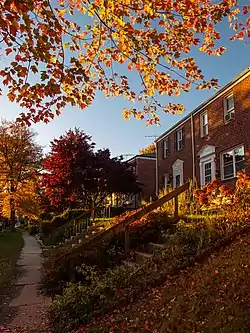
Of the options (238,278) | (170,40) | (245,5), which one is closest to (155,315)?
(238,278)

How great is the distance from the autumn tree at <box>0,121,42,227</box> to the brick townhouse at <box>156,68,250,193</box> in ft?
53.6

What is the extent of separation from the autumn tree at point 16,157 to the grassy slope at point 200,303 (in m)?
29.9

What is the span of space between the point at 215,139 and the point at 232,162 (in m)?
1.97

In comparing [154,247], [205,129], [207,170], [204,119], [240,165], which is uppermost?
[204,119]

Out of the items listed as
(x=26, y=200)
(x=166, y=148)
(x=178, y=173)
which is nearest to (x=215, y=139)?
(x=178, y=173)

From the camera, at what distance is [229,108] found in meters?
17.5

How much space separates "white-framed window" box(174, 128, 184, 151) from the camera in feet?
76.2

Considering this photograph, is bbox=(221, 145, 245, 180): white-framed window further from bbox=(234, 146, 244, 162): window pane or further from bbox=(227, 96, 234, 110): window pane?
bbox=(227, 96, 234, 110): window pane

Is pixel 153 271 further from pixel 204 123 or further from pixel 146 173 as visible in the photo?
pixel 146 173

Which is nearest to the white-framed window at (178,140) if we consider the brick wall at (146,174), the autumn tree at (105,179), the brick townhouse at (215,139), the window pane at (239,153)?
the brick townhouse at (215,139)

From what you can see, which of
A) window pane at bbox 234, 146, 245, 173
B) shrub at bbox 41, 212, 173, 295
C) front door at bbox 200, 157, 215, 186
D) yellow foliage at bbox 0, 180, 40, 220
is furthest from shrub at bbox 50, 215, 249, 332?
yellow foliage at bbox 0, 180, 40, 220

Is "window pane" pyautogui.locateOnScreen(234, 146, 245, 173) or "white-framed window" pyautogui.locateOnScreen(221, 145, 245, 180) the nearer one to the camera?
"window pane" pyautogui.locateOnScreen(234, 146, 245, 173)

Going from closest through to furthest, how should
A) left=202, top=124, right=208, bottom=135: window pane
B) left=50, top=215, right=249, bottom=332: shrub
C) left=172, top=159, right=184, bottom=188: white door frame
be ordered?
left=50, top=215, right=249, bottom=332: shrub → left=202, top=124, right=208, bottom=135: window pane → left=172, top=159, right=184, bottom=188: white door frame

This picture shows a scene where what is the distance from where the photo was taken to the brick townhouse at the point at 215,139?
633 inches
